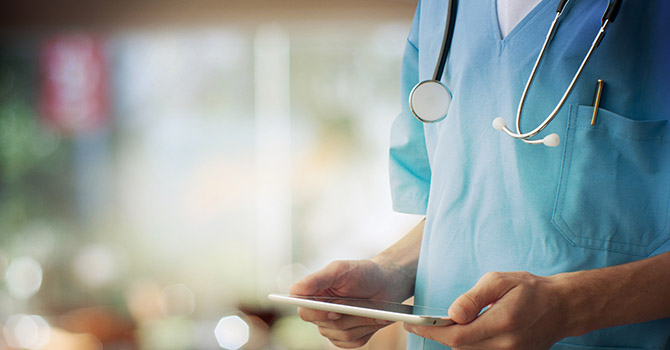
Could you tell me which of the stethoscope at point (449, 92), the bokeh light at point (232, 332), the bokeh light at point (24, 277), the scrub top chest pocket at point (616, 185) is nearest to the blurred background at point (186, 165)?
the bokeh light at point (24, 277)

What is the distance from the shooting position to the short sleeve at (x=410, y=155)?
830mm

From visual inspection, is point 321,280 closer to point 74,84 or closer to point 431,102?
point 431,102

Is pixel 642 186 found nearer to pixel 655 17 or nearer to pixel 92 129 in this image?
pixel 655 17

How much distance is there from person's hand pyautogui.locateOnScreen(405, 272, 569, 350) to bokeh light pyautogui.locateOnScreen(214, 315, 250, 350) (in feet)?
7.65

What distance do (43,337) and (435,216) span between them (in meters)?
2.40

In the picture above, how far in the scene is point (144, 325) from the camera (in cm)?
→ 285

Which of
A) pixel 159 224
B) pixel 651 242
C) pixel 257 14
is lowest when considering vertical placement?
pixel 159 224

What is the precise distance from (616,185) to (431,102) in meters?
0.22

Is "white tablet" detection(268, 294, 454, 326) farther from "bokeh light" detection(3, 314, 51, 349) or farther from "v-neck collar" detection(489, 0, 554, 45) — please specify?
"bokeh light" detection(3, 314, 51, 349)

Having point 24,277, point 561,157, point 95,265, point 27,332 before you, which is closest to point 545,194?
point 561,157

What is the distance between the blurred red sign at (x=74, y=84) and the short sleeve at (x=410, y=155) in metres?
2.57

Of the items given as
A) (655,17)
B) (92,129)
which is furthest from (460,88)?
(92,129)

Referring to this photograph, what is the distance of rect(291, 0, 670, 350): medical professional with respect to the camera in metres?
0.51

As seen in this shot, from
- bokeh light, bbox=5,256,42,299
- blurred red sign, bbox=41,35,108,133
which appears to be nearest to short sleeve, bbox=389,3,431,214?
blurred red sign, bbox=41,35,108,133
